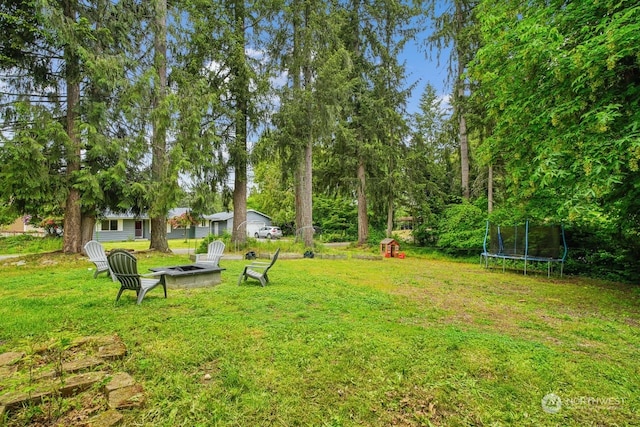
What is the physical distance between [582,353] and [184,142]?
11212 millimetres

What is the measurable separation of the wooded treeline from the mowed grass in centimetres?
222

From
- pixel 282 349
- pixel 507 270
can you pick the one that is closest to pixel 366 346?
pixel 282 349

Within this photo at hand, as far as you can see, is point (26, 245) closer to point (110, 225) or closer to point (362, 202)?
point (110, 225)

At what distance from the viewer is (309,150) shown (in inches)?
511

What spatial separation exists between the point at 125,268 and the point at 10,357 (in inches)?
78.8

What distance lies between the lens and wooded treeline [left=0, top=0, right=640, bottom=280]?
5.11m

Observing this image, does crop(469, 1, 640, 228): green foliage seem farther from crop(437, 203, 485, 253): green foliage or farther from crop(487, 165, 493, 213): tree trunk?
crop(487, 165, 493, 213): tree trunk

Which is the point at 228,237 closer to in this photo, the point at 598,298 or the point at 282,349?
the point at 282,349

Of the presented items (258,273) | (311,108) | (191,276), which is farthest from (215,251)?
(311,108)

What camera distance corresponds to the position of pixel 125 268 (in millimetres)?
4758

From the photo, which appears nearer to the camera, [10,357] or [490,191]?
[10,357]

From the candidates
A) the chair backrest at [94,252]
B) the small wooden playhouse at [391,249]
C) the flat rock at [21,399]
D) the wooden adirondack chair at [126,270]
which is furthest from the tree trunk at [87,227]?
the small wooden playhouse at [391,249]

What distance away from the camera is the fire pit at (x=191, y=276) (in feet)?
19.7

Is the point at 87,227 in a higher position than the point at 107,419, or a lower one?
higher
